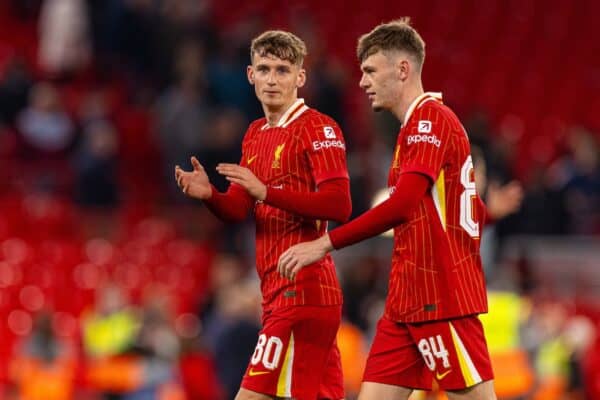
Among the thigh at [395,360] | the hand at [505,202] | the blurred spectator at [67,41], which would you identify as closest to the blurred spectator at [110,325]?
the blurred spectator at [67,41]

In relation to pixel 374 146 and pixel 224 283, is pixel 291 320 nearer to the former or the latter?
pixel 224 283

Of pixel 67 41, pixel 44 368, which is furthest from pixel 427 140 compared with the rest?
pixel 67 41

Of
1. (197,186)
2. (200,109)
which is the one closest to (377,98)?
(197,186)

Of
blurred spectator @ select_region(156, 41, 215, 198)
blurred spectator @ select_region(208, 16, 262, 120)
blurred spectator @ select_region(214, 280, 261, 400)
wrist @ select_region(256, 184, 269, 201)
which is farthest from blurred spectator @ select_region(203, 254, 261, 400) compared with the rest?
wrist @ select_region(256, 184, 269, 201)

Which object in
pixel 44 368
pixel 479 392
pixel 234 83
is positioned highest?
pixel 234 83

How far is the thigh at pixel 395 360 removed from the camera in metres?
6.44

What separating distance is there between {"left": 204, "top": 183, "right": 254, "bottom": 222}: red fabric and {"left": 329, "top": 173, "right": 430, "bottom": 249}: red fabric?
578mm

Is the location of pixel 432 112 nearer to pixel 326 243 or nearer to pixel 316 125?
pixel 316 125

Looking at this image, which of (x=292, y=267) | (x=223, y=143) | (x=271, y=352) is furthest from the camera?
(x=223, y=143)

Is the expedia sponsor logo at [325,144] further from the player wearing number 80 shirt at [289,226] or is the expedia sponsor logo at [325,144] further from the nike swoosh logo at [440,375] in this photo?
the nike swoosh logo at [440,375]

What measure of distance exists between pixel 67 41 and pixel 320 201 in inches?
461

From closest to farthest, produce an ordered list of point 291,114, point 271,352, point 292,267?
1. point 292,267
2. point 271,352
3. point 291,114

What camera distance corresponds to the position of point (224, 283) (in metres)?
12.8

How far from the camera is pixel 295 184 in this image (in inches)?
256
